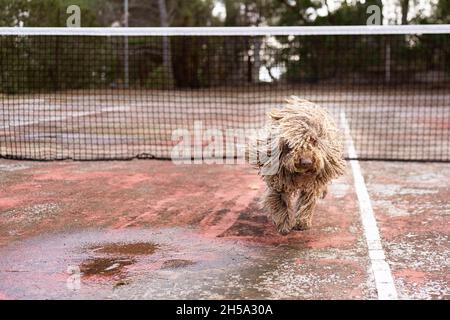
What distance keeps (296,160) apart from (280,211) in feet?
2.71

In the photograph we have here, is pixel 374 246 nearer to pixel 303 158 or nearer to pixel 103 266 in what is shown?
pixel 303 158

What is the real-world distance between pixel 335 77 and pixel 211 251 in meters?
26.0

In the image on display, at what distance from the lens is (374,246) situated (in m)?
5.47

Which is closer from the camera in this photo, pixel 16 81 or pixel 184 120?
pixel 184 120

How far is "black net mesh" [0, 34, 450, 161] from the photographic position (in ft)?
41.2

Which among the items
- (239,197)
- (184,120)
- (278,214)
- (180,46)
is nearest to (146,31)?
(239,197)

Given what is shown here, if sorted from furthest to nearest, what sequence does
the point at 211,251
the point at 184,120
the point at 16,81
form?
the point at 16,81
the point at 184,120
the point at 211,251

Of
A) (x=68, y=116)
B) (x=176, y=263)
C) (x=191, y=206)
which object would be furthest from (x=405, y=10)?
(x=176, y=263)

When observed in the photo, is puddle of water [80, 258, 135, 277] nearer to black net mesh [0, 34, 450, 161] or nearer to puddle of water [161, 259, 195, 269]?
puddle of water [161, 259, 195, 269]

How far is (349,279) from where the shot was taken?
461 cm

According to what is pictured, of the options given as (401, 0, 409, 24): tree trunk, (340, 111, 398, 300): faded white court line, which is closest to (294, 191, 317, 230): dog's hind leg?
(340, 111, 398, 300): faded white court line

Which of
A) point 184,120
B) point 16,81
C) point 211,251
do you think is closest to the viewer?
point 211,251

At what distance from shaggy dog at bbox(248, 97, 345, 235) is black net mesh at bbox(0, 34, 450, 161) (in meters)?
4.81
